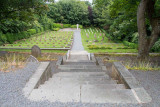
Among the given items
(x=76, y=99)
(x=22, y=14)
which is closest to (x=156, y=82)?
(x=76, y=99)

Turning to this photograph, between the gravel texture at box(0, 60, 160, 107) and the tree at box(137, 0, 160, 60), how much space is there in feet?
12.4

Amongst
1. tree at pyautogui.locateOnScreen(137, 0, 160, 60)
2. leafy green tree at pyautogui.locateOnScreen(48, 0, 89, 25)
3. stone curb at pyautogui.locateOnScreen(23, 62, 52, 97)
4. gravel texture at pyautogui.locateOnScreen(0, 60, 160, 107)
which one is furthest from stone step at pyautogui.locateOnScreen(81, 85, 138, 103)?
leafy green tree at pyautogui.locateOnScreen(48, 0, 89, 25)

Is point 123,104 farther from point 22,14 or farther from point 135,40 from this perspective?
point 135,40

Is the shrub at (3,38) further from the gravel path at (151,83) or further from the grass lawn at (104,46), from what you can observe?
the gravel path at (151,83)

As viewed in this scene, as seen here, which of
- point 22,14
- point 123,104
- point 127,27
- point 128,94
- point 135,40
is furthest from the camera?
point 135,40

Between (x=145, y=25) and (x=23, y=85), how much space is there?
736 centimetres

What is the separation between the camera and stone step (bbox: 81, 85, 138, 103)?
2521 mm

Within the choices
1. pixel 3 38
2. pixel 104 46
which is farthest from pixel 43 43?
pixel 104 46

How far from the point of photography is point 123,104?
2.42m

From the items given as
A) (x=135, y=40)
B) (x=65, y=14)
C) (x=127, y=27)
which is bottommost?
(x=135, y=40)

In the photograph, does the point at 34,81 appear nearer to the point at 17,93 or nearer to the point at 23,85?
the point at 23,85

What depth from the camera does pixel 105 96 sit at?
264 centimetres

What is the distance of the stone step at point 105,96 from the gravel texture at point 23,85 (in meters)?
0.12

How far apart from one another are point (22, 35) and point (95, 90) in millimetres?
25397
